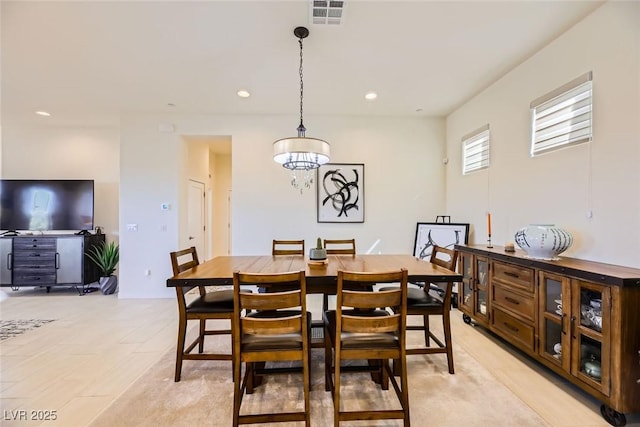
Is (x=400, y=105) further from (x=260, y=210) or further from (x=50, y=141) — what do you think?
(x=50, y=141)

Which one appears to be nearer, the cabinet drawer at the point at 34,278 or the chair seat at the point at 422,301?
the chair seat at the point at 422,301

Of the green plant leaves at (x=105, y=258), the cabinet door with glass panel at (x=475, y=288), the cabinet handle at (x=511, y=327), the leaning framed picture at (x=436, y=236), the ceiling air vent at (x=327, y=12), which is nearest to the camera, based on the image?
the ceiling air vent at (x=327, y=12)

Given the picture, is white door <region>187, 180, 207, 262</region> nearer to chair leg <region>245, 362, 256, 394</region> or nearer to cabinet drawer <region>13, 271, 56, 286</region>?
cabinet drawer <region>13, 271, 56, 286</region>

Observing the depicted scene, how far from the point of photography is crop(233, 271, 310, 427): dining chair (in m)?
1.57

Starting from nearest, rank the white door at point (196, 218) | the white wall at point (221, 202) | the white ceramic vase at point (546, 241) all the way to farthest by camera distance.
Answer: the white ceramic vase at point (546, 241)
the white door at point (196, 218)
the white wall at point (221, 202)

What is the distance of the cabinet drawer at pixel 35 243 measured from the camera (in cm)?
462

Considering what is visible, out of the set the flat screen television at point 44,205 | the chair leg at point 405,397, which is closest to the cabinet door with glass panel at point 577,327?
the chair leg at point 405,397

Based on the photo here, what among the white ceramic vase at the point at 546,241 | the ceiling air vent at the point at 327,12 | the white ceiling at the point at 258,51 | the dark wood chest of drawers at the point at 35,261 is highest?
the white ceiling at the point at 258,51

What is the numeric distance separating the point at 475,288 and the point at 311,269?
2.04 metres

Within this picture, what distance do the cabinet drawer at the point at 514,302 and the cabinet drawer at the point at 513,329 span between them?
78 millimetres

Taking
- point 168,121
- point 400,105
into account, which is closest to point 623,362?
point 400,105

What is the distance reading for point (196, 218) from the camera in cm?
548

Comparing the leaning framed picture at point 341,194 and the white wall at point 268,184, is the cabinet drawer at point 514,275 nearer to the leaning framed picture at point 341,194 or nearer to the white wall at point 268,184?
the white wall at point 268,184

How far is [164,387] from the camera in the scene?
212cm
